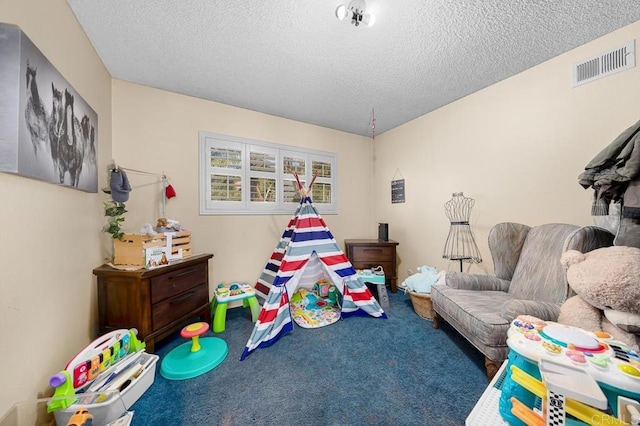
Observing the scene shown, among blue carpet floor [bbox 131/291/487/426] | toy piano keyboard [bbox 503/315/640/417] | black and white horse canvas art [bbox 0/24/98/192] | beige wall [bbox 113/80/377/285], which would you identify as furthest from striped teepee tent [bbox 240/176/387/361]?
black and white horse canvas art [bbox 0/24/98/192]

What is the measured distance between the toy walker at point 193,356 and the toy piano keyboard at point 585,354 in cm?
192

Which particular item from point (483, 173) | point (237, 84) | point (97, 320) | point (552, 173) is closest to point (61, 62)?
point (237, 84)

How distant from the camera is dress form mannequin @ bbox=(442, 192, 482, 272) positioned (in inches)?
102

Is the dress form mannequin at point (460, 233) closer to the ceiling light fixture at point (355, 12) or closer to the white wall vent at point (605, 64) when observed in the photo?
the white wall vent at point (605, 64)

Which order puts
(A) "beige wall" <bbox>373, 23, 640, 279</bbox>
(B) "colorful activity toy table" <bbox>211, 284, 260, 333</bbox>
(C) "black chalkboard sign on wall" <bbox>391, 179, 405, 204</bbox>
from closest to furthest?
(A) "beige wall" <bbox>373, 23, 640, 279</bbox>
(B) "colorful activity toy table" <bbox>211, 284, 260, 333</bbox>
(C) "black chalkboard sign on wall" <bbox>391, 179, 405, 204</bbox>

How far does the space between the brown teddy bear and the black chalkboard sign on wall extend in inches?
87.4

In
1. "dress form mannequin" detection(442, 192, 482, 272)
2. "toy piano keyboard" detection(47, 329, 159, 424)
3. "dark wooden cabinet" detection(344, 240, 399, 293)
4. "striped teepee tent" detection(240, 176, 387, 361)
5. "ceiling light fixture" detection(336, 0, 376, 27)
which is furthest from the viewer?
"dark wooden cabinet" detection(344, 240, 399, 293)

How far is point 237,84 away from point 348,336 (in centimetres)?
276

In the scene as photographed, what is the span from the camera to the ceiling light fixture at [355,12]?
4.57 feet

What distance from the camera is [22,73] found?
40.1 inches

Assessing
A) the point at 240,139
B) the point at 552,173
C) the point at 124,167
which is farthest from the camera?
the point at 240,139

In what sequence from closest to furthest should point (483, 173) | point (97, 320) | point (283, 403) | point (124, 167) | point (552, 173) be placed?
1. point (283, 403)
2. point (97, 320)
3. point (552, 173)
4. point (124, 167)
5. point (483, 173)

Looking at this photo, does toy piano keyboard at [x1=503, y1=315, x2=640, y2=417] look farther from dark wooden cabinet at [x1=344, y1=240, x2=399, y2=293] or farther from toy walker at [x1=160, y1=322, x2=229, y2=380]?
dark wooden cabinet at [x1=344, y1=240, x2=399, y2=293]

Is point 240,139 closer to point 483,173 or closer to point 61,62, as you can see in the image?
point 61,62
